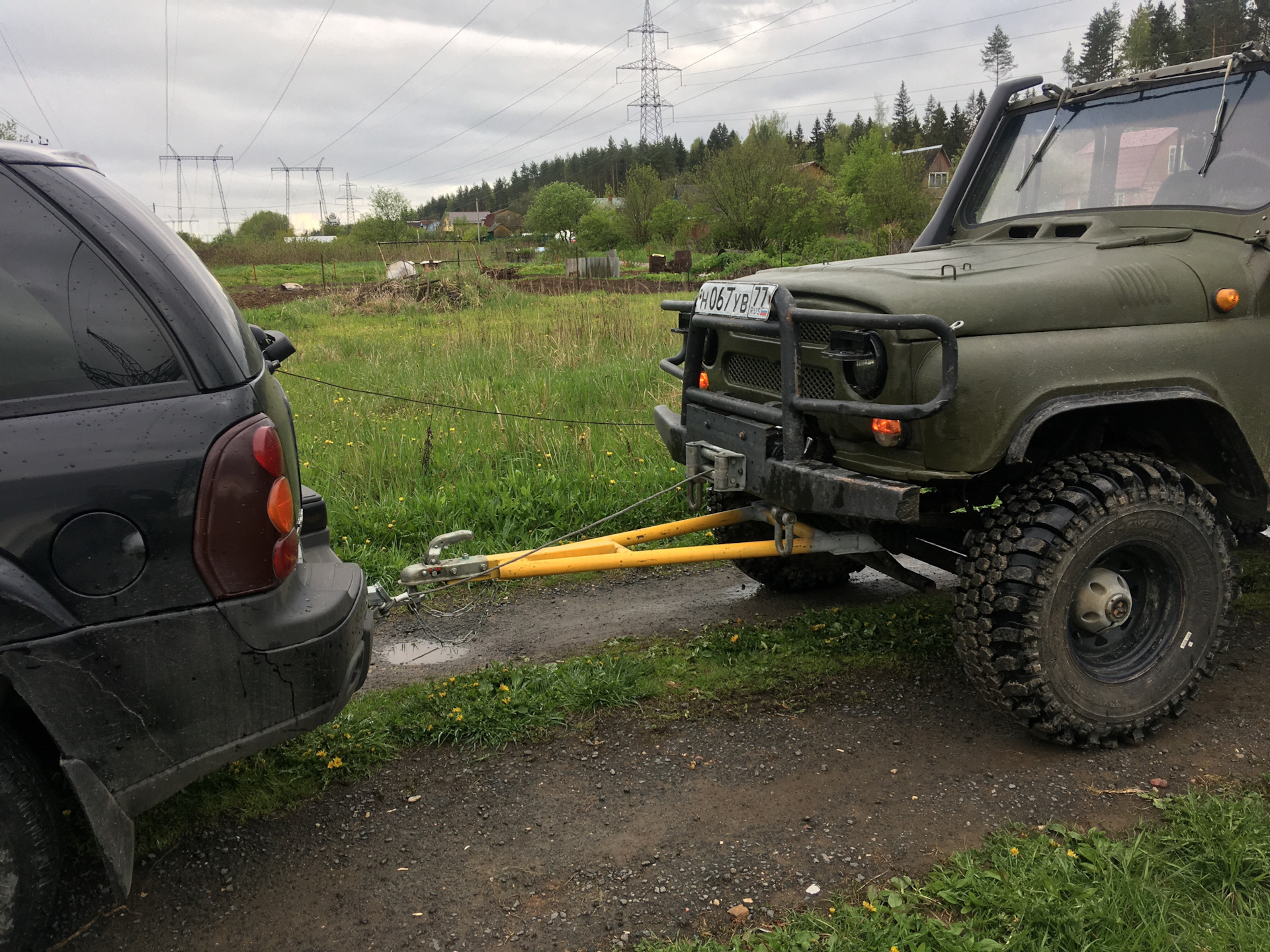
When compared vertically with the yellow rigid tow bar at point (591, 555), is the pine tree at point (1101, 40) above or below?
above

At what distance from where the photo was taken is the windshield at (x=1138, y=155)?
3752 mm

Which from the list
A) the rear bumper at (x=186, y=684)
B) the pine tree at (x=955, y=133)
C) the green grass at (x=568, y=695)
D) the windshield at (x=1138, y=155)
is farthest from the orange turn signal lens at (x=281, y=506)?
the pine tree at (x=955, y=133)

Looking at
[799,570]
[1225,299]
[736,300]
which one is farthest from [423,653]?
[1225,299]

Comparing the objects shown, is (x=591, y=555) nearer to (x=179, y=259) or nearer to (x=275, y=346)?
(x=275, y=346)

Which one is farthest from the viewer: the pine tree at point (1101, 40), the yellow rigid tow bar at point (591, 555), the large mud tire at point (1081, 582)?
the pine tree at point (1101, 40)

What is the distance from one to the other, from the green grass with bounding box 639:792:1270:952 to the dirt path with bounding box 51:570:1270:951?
116mm

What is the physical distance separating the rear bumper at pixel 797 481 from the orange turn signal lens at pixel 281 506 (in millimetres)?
1680

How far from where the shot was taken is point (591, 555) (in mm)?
3443

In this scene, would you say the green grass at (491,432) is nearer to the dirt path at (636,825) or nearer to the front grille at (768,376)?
the front grille at (768,376)

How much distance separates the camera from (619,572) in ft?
17.3

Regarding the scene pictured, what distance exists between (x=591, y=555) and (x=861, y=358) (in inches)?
46.7

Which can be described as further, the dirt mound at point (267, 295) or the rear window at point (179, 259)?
the dirt mound at point (267, 295)

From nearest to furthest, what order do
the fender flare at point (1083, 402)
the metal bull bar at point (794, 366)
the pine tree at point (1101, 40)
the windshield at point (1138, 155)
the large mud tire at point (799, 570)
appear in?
the metal bull bar at point (794, 366), the fender flare at point (1083, 402), the windshield at point (1138, 155), the large mud tire at point (799, 570), the pine tree at point (1101, 40)

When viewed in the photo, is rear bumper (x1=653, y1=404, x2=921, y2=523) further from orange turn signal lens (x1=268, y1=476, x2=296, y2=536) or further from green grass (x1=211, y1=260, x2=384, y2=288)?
green grass (x1=211, y1=260, x2=384, y2=288)
